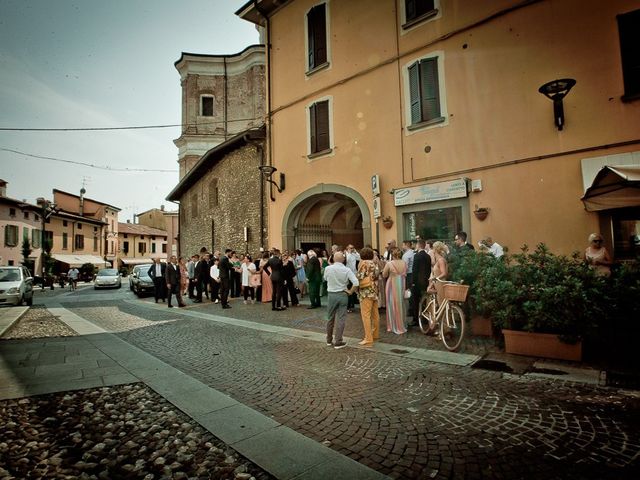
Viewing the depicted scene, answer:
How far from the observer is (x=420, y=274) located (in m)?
7.73

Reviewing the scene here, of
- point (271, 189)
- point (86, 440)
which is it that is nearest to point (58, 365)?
point (86, 440)

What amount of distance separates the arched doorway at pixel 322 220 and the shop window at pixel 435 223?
2530 millimetres

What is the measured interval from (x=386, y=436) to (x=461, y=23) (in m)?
10.5

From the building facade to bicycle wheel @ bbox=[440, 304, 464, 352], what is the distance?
3.70 m

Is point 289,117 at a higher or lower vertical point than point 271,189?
higher

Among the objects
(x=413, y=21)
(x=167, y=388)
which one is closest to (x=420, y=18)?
(x=413, y=21)

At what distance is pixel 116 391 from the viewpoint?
4.34 metres

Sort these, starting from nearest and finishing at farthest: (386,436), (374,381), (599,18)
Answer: (386,436)
(374,381)
(599,18)

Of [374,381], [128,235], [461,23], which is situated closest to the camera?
[374,381]

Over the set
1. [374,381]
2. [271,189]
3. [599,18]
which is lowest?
[374,381]

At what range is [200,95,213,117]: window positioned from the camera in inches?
1093

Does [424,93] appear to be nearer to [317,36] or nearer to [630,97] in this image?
[630,97]

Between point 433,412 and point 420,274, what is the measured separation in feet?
14.4

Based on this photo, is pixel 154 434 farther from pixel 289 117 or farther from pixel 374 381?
pixel 289 117
